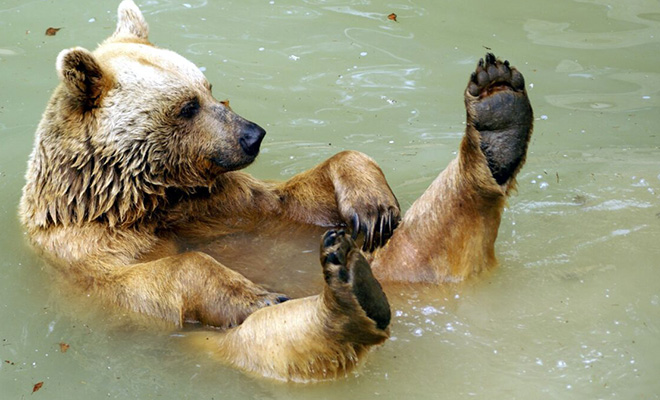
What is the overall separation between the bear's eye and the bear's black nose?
1.13ft

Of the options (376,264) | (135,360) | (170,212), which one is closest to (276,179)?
(170,212)

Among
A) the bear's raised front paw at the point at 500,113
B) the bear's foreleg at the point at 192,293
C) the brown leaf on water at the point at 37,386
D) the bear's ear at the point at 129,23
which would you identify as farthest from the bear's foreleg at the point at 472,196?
the bear's ear at the point at 129,23

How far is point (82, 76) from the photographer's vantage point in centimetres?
521

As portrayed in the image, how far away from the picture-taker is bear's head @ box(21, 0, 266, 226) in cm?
539

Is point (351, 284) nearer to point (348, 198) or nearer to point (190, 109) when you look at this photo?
point (348, 198)

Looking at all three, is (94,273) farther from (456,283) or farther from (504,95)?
(504,95)

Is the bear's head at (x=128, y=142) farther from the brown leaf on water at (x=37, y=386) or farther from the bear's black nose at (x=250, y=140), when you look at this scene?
the brown leaf on water at (x=37, y=386)

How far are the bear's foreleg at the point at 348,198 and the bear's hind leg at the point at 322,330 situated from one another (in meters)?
1.06

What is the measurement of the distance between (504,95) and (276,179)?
8.60 ft

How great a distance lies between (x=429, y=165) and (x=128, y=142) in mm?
2556

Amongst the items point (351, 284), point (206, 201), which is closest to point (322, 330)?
point (351, 284)

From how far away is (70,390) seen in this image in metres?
4.62

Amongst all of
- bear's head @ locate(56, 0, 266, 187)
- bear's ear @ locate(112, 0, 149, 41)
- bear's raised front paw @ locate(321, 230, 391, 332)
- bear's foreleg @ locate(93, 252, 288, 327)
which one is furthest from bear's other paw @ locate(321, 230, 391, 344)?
bear's ear @ locate(112, 0, 149, 41)

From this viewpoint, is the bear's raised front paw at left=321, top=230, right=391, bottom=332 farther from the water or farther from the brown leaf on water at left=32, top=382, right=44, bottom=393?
the brown leaf on water at left=32, top=382, right=44, bottom=393
